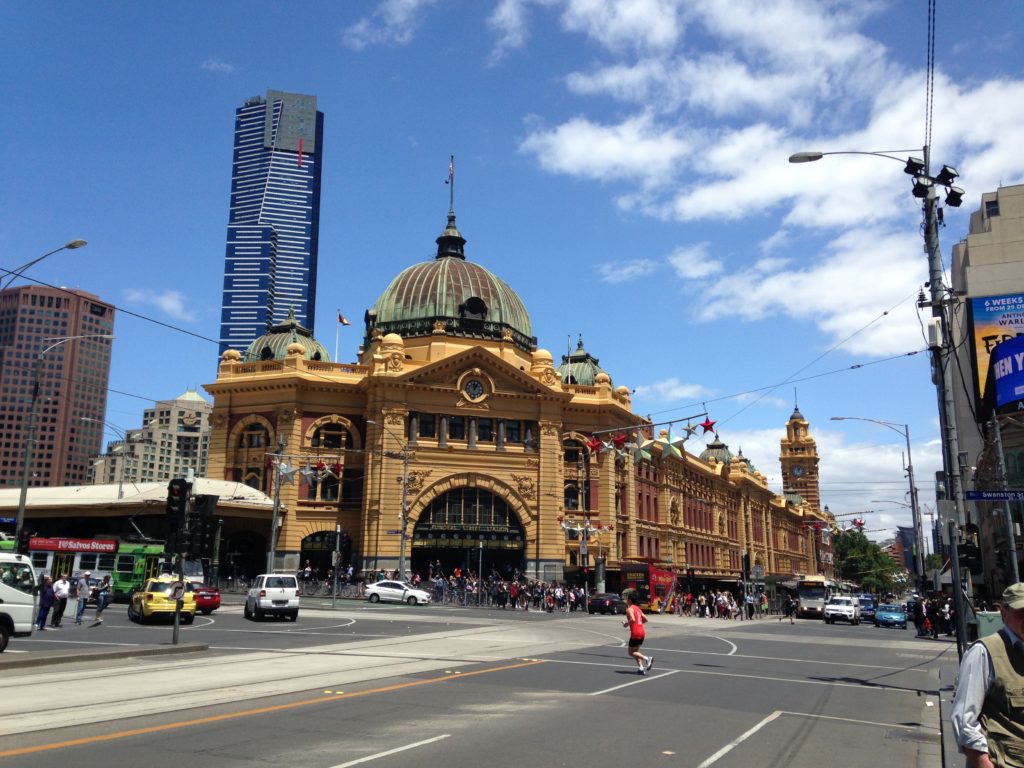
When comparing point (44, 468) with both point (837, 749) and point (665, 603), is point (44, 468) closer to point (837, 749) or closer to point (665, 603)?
point (665, 603)

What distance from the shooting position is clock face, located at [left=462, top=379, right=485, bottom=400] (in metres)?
61.8

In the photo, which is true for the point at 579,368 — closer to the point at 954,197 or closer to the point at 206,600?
the point at 206,600

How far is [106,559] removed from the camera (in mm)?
42719

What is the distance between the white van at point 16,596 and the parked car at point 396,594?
27.7 metres

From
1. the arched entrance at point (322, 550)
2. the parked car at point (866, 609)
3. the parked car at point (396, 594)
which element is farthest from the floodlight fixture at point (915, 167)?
the parked car at point (866, 609)

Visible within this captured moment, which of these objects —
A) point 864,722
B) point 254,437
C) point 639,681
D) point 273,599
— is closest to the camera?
point 864,722

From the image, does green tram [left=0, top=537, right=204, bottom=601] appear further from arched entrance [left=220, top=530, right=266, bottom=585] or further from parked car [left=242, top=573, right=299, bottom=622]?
arched entrance [left=220, top=530, right=266, bottom=585]

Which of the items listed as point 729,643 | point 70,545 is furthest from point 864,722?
point 70,545

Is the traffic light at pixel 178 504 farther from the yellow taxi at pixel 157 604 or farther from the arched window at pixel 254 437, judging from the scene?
the arched window at pixel 254 437

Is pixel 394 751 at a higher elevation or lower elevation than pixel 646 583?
lower

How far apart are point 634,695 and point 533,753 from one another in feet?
17.8

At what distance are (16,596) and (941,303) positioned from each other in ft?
69.9

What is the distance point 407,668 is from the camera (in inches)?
701

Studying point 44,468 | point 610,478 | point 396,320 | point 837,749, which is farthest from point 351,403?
point 44,468
